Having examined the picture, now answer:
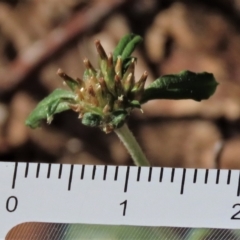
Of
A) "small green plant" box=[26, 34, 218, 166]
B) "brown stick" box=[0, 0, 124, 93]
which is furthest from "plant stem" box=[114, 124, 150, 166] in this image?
"brown stick" box=[0, 0, 124, 93]

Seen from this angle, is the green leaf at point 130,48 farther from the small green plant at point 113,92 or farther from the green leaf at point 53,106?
the green leaf at point 53,106

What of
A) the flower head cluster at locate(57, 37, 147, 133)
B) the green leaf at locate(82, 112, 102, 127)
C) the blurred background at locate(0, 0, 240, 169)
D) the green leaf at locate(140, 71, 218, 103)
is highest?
the blurred background at locate(0, 0, 240, 169)

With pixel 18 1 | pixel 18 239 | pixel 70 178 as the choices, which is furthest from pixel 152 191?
pixel 18 1

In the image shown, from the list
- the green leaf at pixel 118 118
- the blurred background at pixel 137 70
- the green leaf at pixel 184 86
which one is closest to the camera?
the green leaf at pixel 118 118

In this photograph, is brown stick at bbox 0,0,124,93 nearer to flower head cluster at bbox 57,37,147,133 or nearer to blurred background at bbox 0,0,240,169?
blurred background at bbox 0,0,240,169

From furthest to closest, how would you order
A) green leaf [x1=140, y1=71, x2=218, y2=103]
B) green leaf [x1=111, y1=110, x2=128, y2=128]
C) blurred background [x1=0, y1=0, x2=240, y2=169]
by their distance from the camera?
1. blurred background [x1=0, y1=0, x2=240, y2=169]
2. green leaf [x1=140, y1=71, x2=218, y2=103]
3. green leaf [x1=111, y1=110, x2=128, y2=128]

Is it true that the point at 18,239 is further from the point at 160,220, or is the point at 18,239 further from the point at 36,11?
the point at 36,11

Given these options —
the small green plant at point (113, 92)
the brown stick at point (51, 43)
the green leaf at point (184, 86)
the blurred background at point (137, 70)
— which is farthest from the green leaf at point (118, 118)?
the brown stick at point (51, 43)
